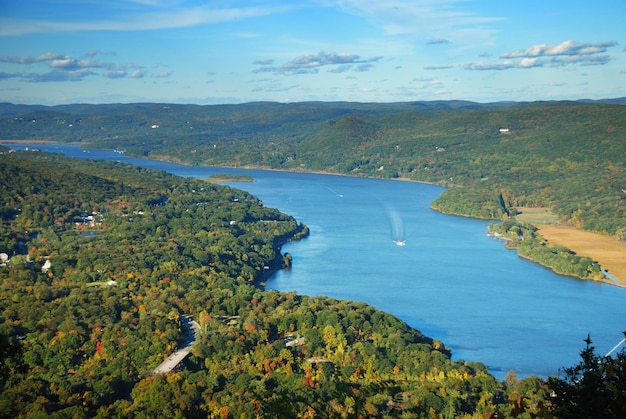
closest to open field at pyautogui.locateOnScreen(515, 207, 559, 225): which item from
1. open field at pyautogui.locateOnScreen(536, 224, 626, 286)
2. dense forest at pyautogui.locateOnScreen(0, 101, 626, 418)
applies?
dense forest at pyautogui.locateOnScreen(0, 101, 626, 418)

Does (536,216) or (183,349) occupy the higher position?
(183,349)

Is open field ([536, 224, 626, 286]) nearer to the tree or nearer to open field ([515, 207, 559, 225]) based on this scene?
open field ([515, 207, 559, 225])

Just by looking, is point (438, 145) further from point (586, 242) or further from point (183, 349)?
point (183, 349)

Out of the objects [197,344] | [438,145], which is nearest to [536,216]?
[438,145]

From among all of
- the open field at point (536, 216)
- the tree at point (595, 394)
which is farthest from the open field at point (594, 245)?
the tree at point (595, 394)

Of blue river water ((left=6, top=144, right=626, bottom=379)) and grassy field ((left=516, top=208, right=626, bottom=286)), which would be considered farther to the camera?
grassy field ((left=516, top=208, right=626, bottom=286))

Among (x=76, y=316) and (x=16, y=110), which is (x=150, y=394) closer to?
(x=76, y=316)
